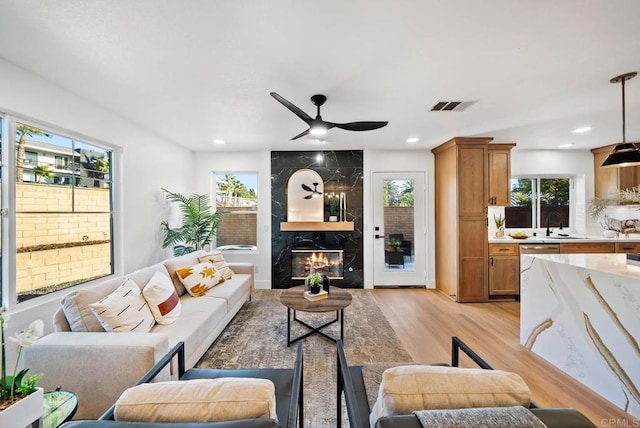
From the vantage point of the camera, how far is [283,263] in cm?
454

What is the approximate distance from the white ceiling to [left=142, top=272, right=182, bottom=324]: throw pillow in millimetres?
1758

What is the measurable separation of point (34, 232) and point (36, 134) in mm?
852

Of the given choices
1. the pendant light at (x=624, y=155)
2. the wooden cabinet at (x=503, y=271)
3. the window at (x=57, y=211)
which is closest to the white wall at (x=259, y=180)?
the window at (x=57, y=211)

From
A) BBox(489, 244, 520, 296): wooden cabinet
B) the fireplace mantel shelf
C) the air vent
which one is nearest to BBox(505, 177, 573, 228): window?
BBox(489, 244, 520, 296): wooden cabinet

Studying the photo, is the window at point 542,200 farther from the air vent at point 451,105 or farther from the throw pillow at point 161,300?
the throw pillow at point 161,300

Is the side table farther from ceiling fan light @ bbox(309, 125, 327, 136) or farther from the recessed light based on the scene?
the recessed light

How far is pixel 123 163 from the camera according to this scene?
119 inches

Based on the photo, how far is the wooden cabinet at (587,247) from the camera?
3.88 metres

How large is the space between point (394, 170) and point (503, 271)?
7.62ft

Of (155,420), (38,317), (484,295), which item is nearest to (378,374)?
(155,420)

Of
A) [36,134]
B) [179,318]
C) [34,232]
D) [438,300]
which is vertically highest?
[36,134]

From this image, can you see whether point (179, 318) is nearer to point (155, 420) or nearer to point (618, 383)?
point (155, 420)

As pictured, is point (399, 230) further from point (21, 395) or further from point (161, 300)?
point (21, 395)

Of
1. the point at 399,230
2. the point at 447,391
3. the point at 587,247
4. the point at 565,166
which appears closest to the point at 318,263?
the point at 399,230
